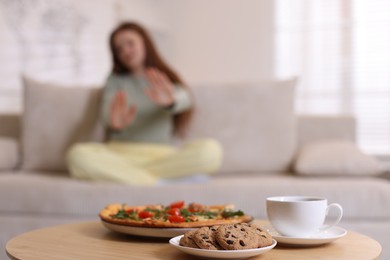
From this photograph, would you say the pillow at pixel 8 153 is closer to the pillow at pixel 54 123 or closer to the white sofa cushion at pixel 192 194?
the pillow at pixel 54 123

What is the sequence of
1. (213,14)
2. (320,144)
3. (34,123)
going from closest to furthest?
1. (320,144)
2. (34,123)
3. (213,14)

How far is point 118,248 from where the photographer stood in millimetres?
1264

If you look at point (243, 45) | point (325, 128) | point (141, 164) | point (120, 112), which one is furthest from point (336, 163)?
point (243, 45)

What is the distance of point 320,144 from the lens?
9.25ft

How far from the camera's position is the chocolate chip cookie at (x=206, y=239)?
3.63 feet

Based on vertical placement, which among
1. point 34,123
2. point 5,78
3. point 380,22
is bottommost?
A: point 34,123

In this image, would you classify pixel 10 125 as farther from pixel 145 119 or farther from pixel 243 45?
pixel 243 45

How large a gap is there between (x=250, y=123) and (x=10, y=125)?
4.19 feet

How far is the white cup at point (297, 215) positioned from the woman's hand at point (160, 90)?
1637 millimetres

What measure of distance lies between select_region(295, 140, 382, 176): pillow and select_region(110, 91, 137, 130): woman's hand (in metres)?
0.83

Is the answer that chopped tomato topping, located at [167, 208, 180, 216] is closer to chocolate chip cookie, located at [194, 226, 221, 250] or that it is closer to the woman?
chocolate chip cookie, located at [194, 226, 221, 250]

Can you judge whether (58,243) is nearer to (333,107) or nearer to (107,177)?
(107,177)

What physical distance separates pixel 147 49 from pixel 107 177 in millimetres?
836

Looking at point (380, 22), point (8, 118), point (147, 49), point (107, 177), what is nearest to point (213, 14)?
point (380, 22)
